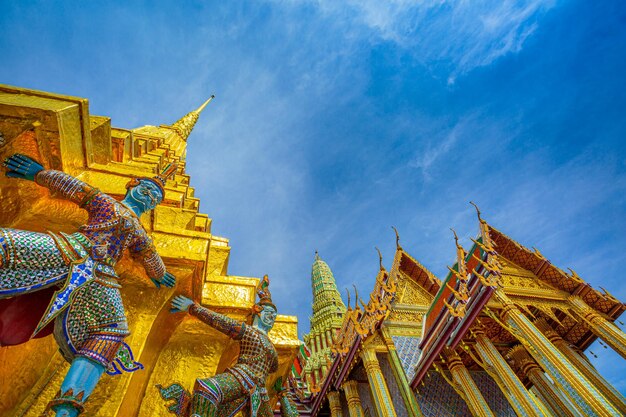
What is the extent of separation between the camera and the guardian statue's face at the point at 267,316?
3.22 meters

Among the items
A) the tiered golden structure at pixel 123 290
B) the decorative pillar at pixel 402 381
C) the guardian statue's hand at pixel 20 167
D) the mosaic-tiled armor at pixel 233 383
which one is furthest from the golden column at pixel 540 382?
the guardian statue's hand at pixel 20 167

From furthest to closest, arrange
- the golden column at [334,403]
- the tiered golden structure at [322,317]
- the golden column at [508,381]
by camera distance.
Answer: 1. the tiered golden structure at [322,317]
2. the golden column at [334,403]
3. the golden column at [508,381]

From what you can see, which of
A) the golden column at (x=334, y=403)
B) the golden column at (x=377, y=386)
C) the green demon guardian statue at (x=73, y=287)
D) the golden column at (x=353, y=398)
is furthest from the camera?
the golden column at (x=334, y=403)

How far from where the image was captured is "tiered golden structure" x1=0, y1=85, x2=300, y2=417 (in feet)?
7.41

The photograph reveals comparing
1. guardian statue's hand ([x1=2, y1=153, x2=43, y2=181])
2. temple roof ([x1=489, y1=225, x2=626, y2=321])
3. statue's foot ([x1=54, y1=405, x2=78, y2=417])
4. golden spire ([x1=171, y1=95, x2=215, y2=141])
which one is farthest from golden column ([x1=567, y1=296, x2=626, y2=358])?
golden spire ([x1=171, y1=95, x2=215, y2=141])

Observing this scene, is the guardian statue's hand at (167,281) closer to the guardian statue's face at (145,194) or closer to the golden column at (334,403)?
the guardian statue's face at (145,194)

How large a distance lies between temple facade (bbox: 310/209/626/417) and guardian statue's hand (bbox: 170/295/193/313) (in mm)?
5348

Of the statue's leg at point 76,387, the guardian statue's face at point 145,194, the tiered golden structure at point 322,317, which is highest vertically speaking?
the tiered golden structure at point 322,317

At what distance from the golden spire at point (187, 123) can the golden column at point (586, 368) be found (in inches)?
550

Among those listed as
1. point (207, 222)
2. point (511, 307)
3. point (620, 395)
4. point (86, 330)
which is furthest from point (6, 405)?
A: point (620, 395)

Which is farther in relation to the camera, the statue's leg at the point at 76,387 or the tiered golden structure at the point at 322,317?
the tiered golden structure at the point at 322,317

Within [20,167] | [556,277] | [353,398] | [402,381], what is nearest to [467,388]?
[402,381]

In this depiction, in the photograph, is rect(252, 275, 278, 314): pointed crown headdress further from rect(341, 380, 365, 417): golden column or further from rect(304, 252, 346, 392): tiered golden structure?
rect(304, 252, 346, 392): tiered golden structure

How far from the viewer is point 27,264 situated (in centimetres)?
169
